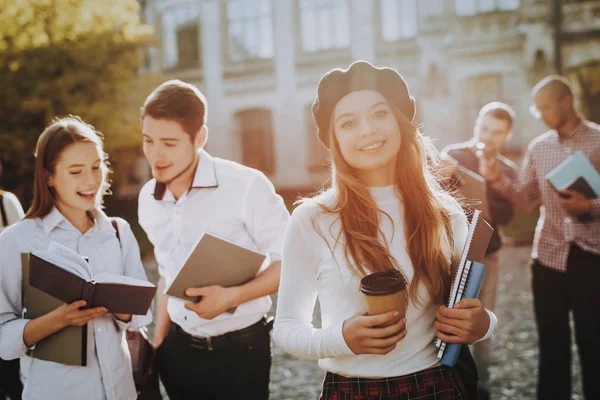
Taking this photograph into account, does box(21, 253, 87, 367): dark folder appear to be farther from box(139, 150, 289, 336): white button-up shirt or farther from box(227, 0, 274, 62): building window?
box(227, 0, 274, 62): building window

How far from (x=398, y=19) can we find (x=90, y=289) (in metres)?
17.3

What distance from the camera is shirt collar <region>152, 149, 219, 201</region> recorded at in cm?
280

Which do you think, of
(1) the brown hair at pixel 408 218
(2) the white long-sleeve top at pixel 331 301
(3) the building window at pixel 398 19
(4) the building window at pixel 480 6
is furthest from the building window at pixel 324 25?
(2) the white long-sleeve top at pixel 331 301

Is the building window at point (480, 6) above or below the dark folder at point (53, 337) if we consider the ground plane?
above

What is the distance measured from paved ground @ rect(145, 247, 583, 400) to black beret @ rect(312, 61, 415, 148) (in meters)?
2.96

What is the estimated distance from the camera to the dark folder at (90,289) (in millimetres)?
2082

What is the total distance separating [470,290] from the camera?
5.75 feet

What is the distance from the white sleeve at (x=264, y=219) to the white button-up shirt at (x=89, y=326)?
1.94 feet

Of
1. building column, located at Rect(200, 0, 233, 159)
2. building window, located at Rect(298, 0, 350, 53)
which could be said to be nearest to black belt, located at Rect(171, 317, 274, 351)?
building window, located at Rect(298, 0, 350, 53)

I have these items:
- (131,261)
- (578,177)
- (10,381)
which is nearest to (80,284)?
(131,261)

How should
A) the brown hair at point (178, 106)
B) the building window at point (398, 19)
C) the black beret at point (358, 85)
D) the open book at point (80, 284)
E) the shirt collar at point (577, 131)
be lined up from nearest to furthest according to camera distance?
the black beret at point (358, 85)
the open book at point (80, 284)
the brown hair at point (178, 106)
the shirt collar at point (577, 131)
the building window at point (398, 19)

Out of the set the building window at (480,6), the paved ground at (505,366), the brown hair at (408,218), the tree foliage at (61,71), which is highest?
the building window at (480,6)

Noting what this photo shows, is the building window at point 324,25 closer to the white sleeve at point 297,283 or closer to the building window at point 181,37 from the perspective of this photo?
the building window at point 181,37

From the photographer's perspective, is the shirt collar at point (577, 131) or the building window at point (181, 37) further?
the building window at point (181, 37)
